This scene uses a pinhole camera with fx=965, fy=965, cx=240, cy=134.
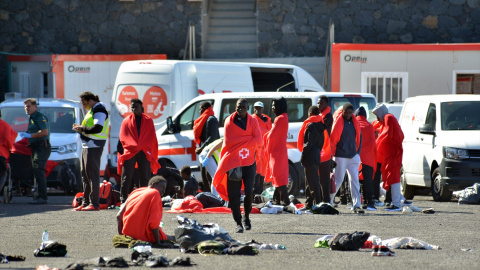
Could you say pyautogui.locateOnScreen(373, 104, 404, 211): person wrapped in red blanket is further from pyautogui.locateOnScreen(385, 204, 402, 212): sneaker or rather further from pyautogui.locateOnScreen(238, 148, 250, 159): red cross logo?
pyautogui.locateOnScreen(238, 148, 250, 159): red cross logo

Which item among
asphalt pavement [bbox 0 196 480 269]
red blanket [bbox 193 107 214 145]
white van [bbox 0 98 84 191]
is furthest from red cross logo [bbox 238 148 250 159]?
white van [bbox 0 98 84 191]

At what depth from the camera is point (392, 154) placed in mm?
14867

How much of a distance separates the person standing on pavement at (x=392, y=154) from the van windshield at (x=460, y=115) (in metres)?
2.20

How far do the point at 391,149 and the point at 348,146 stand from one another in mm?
1060

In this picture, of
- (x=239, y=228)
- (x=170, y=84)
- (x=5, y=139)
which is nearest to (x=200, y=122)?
(x=5, y=139)

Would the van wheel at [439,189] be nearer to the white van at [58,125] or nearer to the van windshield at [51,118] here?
the white van at [58,125]

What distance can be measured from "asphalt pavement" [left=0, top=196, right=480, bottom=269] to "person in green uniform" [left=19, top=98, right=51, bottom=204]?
419 mm

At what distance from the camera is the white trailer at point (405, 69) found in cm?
2423

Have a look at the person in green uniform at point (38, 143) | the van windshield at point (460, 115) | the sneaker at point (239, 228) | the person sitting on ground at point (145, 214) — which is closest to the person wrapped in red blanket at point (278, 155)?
the sneaker at point (239, 228)

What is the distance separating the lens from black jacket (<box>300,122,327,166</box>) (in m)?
14.0

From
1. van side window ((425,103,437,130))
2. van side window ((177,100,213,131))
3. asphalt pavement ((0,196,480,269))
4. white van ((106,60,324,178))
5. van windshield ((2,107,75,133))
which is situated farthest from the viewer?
white van ((106,60,324,178))

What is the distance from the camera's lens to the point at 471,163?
16.2m

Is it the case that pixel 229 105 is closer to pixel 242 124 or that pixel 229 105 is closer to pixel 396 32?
pixel 242 124

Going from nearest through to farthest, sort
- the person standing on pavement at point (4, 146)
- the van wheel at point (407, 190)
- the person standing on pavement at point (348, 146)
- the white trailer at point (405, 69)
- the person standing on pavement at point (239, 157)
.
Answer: the person standing on pavement at point (239, 157), the person standing on pavement at point (348, 146), the person standing on pavement at point (4, 146), the van wheel at point (407, 190), the white trailer at point (405, 69)
